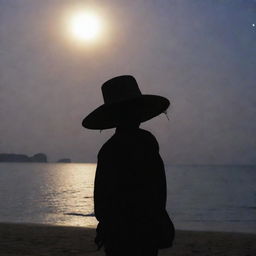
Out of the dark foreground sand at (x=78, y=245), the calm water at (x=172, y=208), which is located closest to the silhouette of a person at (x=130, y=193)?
the dark foreground sand at (x=78, y=245)

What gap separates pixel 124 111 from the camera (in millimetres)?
3049

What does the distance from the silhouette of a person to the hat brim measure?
0.06 feet

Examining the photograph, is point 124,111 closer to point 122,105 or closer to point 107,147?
point 122,105

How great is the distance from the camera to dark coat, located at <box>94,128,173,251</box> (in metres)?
2.87

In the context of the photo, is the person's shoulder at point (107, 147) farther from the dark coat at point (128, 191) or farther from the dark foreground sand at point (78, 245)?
the dark foreground sand at point (78, 245)

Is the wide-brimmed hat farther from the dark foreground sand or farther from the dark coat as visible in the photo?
the dark foreground sand

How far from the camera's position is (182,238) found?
15.1 metres

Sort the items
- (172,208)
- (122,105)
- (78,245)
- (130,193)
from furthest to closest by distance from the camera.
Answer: (172,208) < (78,245) < (122,105) < (130,193)

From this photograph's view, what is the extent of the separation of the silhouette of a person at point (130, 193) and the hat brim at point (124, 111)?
2cm

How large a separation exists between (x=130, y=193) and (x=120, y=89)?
0.82 meters

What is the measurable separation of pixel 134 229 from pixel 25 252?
8961 mm

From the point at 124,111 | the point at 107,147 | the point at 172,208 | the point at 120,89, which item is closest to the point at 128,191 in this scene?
the point at 107,147

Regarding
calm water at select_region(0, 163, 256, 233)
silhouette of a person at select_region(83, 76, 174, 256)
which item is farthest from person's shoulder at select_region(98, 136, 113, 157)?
calm water at select_region(0, 163, 256, 233)

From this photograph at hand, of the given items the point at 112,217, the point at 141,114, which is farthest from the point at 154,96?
the point at 112,217
